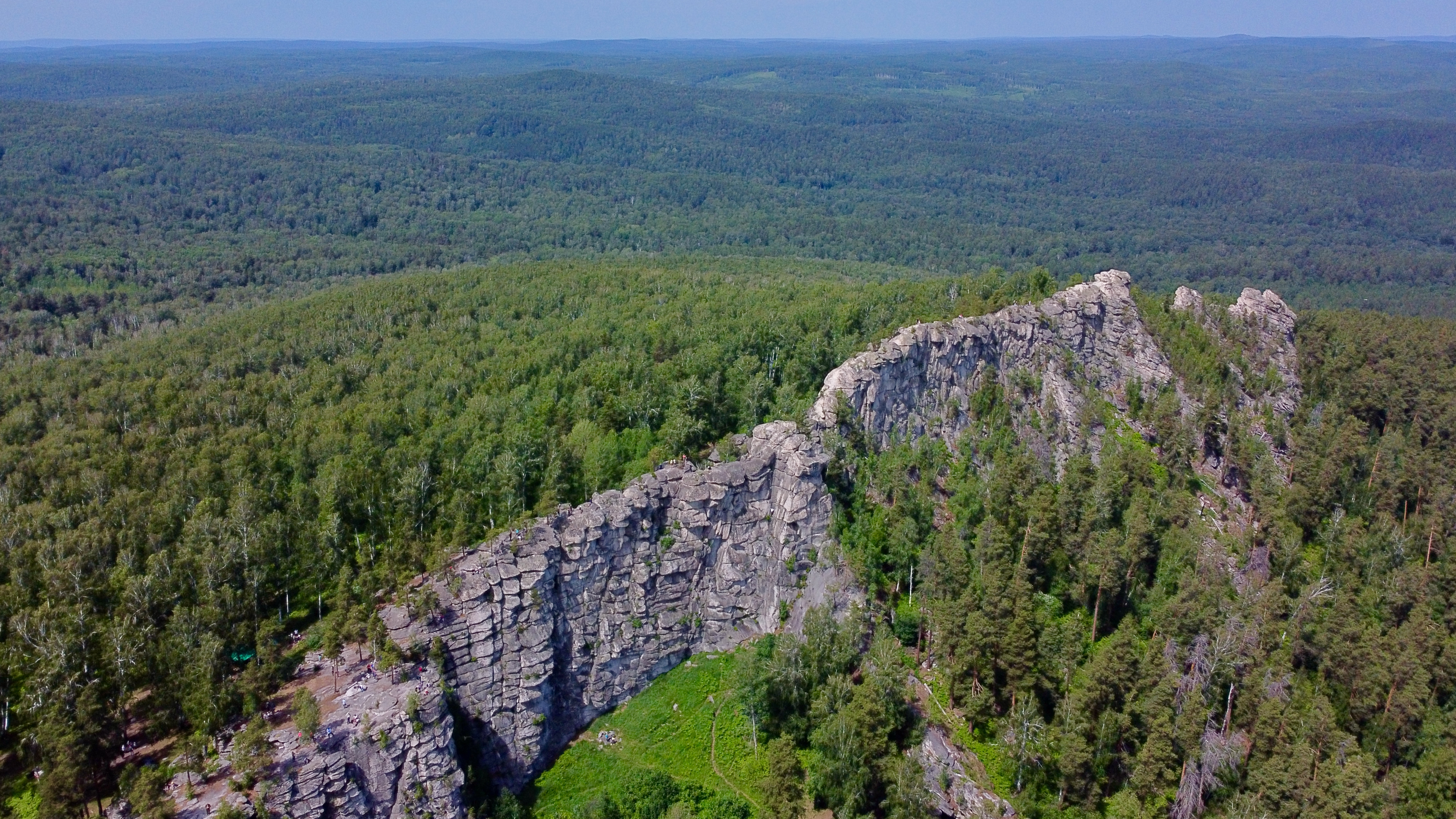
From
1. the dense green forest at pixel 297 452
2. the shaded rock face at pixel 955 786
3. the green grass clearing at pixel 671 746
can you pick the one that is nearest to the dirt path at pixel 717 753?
the green grass clearing at pixel 671 746

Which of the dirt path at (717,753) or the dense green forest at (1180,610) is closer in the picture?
the dense green forest at (1180,610)

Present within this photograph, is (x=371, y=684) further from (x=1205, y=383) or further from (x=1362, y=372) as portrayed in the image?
(x=1362, y=372)

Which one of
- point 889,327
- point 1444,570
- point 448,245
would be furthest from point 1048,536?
point 448,245

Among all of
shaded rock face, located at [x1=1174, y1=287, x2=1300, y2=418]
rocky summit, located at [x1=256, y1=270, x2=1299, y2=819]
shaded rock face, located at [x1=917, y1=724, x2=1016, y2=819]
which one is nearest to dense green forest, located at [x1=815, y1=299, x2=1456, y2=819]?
shaded rock face, located at [x1=917, y1=724, x2=1016, y2=819]

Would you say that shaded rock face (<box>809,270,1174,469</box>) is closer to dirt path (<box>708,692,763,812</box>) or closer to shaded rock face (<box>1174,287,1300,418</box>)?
shaded rock face (<box>1174,287,1300,418</box>)

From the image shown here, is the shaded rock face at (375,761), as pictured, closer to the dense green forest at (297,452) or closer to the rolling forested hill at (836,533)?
the rolling forested hill at (836,533)

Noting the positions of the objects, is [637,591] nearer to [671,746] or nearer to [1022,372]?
[671,746]
